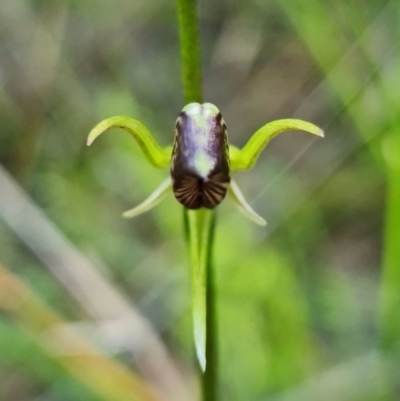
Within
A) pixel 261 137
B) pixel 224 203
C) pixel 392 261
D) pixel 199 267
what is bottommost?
pixel 199 267

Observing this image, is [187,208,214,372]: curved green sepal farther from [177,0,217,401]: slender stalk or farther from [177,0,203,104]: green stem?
[177,0,203,104]: green stem

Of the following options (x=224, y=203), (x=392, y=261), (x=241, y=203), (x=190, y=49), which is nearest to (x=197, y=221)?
(x=241, y=203)

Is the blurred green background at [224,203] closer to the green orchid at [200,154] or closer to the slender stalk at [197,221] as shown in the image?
the slender stalk at [197,221]

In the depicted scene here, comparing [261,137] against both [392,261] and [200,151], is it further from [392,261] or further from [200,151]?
[392,261]

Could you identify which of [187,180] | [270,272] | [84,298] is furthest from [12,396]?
[187,180]

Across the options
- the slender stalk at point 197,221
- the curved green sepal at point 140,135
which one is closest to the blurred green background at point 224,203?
the slender stalk at point 197,221

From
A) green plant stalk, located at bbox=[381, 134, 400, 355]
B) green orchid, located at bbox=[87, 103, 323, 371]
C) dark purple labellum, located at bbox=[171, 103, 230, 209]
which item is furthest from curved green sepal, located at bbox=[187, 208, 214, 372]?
green plant stalk, located at bbox=[381, 134, 400, 355]
